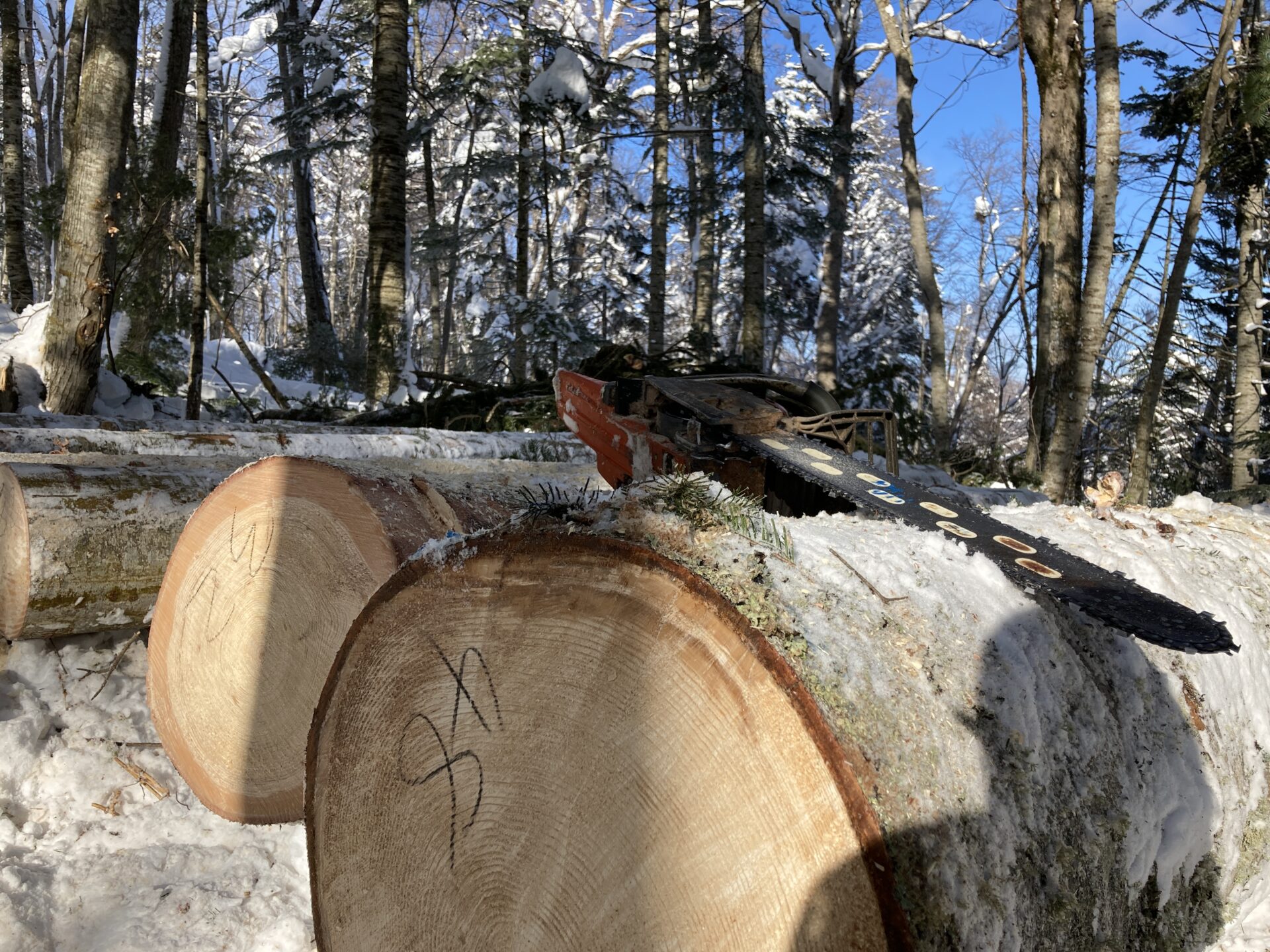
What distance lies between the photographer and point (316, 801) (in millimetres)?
1607

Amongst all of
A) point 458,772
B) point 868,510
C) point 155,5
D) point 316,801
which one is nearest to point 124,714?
point 316,801

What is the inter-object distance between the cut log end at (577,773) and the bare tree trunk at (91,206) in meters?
5.31

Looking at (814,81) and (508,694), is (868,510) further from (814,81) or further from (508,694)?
(814,81)

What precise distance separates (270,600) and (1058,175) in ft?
22.9

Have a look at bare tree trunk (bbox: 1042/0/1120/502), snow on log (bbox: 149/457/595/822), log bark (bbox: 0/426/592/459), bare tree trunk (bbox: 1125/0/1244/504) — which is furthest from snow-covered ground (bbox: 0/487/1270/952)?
bare tree trunk (bbox: 1125/0/1244/504)

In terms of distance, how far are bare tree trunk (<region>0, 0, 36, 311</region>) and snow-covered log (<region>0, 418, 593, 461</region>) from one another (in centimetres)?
839

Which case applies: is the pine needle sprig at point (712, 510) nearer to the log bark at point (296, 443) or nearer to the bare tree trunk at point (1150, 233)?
the log bark at point (296, 443)

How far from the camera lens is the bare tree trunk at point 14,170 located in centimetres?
1040

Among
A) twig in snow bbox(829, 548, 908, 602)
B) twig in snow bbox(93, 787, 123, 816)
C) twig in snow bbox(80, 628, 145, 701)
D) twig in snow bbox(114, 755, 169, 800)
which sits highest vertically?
twig in snow bbox(829, 548, 908, 602)

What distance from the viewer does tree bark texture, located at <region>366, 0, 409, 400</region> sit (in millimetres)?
7551

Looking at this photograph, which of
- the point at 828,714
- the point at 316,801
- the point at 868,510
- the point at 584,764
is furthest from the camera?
the point at 868,510

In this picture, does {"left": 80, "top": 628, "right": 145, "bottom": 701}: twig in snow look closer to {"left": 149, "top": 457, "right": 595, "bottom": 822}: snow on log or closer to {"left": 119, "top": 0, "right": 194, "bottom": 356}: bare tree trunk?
{"left": 149, "top": 457, "right": 595, "bottom": 822}: snow on log

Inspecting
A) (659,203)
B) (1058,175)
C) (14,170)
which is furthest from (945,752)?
(14,170)

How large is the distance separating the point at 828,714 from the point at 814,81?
14589mm
